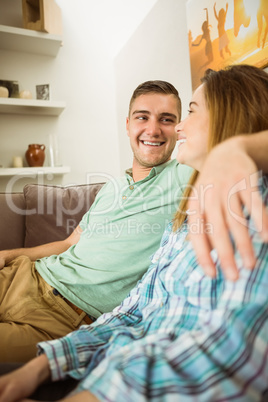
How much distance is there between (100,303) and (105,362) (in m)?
0.58

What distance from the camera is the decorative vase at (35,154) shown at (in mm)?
2752

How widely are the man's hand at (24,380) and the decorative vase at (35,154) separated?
2.41 metres

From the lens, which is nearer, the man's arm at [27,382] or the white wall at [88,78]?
the man's arm at [27,382]

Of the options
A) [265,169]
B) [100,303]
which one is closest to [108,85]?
[100,303]

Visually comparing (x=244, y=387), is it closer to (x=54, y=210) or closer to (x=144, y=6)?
(x=54, y=210)

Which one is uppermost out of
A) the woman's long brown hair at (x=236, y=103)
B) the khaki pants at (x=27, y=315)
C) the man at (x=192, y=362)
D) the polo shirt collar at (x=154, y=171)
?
the woman's long brown hair at (x=236, y=103)

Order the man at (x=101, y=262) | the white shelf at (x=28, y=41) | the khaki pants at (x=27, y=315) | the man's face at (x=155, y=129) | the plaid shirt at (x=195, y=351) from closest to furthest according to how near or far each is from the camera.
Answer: the plaid shirt at (x=195, y=351) → the khaki pants at (x=27, y=315) → the man at (x=101, y=262) → the man's face at (x=155, y=129) → the white shelf at (x=28, y=41)

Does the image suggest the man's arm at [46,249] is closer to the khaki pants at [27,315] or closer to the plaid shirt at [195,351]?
the khaki pants at [27,315]

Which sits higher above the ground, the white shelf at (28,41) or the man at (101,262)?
the white shelf at (28,41)

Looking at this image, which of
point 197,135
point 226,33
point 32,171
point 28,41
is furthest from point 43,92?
point 197,135

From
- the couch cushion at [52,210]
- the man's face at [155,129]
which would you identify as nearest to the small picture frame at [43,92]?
the couch cushion at [52,210]

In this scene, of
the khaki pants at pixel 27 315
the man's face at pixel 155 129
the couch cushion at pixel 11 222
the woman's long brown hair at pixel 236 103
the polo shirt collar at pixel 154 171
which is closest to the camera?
the woman's long brown hair at pixel 236 103

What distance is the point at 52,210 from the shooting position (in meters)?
1.62

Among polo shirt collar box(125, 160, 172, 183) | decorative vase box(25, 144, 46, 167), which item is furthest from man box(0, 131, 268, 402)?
decorative vase box(25, 144, 46, 167)
